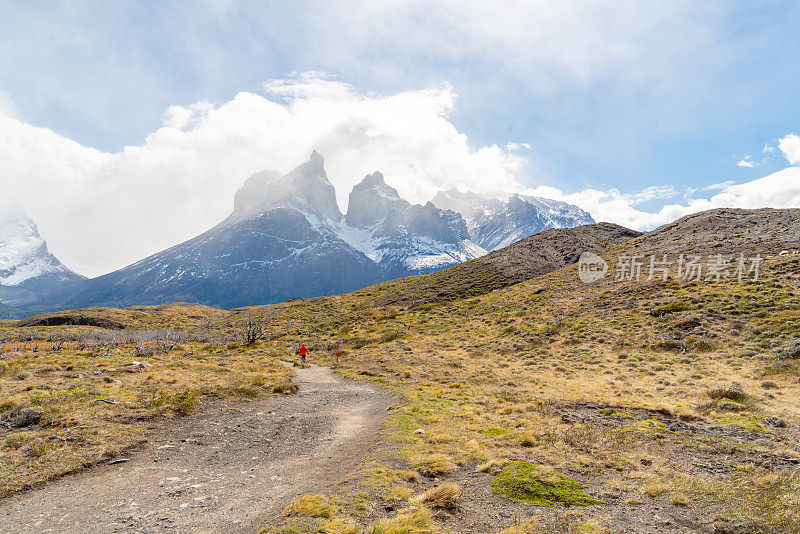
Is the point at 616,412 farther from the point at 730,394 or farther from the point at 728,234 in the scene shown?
the point at 728,234

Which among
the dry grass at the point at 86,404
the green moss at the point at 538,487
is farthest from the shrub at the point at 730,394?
the dry grass at the point at 86,404

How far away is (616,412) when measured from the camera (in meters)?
17.0

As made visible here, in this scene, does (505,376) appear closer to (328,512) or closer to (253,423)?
(253,423)

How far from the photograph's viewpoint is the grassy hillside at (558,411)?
25.9 feet

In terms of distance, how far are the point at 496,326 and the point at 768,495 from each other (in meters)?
40.6

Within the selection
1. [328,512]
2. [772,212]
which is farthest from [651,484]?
[772,212]

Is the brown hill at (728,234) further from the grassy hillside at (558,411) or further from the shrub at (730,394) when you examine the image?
the shrub at (730,394)

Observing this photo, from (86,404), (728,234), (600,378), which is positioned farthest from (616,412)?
(728,234)

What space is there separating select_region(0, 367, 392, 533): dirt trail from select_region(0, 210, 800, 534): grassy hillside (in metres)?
1.00

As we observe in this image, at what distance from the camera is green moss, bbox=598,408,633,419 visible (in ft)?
54.4

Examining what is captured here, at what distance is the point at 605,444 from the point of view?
1245 cm

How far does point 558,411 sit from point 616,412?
2.66 m

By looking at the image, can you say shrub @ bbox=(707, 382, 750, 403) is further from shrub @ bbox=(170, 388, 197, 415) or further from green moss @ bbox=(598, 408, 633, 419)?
shrub @ bbox=(170, 388, 197, 415)

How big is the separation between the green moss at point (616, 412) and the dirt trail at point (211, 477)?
10995 mm
